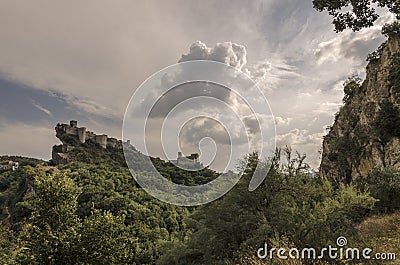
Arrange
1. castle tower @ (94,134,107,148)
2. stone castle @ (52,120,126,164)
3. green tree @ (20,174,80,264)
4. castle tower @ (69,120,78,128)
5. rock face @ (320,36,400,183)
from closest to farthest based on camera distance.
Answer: green tree @ (20,174,80,264) → rock face @ (320,36,400,183) → stone castle @ (52,120,126,164) → castle tower @ (94,134,107,148) → castle tower @ (69,120,78,128)

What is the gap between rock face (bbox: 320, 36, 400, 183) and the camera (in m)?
27.2

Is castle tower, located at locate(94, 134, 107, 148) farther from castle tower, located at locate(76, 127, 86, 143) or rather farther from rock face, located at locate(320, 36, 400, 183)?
rock face, located at locate(320, 36, 400, 183)

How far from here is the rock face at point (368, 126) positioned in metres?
27.2

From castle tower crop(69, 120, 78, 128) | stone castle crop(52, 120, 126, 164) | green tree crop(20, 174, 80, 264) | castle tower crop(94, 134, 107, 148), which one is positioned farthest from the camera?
castle tower crop(69, 120, 78, 128)

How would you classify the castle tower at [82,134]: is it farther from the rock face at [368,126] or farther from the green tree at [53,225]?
the green tree at [53,225]

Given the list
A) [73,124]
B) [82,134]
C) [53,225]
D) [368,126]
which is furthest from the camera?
[73,124]

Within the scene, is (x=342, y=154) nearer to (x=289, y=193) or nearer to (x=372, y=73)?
(x=372, y=73)

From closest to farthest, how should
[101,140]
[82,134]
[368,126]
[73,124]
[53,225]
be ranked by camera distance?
[53,225], [368,126], [82,134], [101,140], [73,124]

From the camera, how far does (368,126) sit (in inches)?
1345

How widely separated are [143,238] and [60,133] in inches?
2707

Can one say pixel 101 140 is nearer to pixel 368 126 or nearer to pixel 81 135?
pixel 81 135

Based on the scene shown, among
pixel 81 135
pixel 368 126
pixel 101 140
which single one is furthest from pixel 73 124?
pixel 368 126

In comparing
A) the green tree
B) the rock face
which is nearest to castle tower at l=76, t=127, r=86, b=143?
the rock face

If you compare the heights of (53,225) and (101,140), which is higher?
(101,140)
